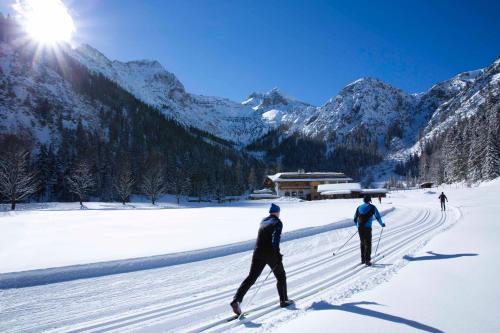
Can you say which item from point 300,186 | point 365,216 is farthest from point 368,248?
point 300,186

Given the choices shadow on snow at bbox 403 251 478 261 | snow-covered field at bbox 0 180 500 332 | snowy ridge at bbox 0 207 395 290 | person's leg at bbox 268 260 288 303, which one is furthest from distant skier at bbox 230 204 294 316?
shadow on snow at bbox 403 251 478 261

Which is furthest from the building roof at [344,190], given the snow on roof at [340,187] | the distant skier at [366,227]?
the distant skier at [366,227]

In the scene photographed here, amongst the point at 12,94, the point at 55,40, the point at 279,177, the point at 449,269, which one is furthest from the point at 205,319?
the point at 55,40

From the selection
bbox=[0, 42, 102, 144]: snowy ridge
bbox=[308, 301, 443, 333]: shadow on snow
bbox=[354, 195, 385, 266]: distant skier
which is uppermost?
bbox=[0, 42, 102, 144]: snowy ridge

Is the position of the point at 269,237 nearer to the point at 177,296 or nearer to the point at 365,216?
the point at 177,296

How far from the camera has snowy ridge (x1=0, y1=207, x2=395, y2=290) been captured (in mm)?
7613

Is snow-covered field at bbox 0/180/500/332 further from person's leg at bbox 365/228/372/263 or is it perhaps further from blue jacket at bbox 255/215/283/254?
blue jacket at bbox 255/215/283/254

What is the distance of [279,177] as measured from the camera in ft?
288

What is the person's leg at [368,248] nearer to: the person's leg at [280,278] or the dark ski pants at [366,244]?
the dark ski pants at [366,244]

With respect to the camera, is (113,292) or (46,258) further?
(46,258)

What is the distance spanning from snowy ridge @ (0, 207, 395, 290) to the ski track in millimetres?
312

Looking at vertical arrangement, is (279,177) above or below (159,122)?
below

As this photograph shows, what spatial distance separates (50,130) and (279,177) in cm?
8373

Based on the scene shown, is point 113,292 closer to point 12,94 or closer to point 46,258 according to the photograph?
point 46,258
